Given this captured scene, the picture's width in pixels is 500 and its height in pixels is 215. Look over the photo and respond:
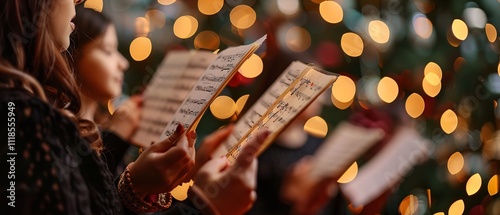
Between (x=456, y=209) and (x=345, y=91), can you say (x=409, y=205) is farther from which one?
(x=345, y=91)

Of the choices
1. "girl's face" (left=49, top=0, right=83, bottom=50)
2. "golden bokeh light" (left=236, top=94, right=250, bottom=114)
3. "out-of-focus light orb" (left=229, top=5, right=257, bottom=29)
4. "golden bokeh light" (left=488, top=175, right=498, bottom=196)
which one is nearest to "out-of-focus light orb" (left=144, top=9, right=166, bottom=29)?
"out-of-focus light orb" (left=229, top=5, right=257, bottom=29)

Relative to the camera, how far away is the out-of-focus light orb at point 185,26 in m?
1.50

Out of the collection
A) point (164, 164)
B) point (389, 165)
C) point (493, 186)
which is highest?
point (164, 164)

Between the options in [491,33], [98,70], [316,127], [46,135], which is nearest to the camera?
[46,135]

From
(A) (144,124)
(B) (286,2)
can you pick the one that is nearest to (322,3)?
(B) (286,2)

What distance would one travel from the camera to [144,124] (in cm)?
127

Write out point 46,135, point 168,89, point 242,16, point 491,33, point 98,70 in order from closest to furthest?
Result: point 46,135 < point 168,89 < point 98,70 < point 242,16 < point 491,33

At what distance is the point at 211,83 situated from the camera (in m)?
0.84

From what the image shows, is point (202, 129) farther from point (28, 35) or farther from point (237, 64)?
point (28, 35)

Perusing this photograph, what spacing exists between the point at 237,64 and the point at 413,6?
97cm

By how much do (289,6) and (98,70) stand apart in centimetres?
55

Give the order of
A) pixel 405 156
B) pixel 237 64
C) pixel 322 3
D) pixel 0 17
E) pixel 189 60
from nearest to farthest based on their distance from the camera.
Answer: pixel 0 17 → pixel 237 64 → pixel 189 60 → pixel 405 156 → pixel 322 3

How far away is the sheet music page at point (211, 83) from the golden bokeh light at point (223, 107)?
2.40 ft

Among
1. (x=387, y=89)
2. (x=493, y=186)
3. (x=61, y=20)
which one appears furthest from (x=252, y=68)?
(x=61, y=20)
